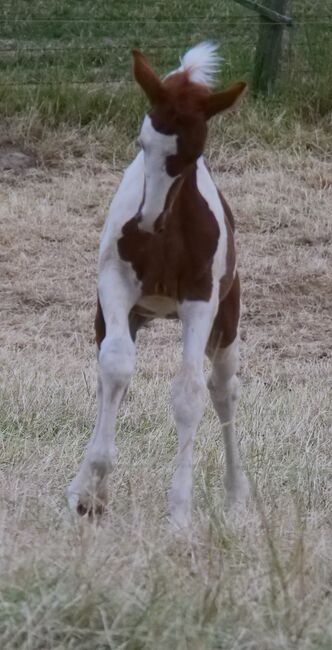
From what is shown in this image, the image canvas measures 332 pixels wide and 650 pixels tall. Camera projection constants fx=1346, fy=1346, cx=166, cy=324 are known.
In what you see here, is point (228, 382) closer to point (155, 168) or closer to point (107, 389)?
point (107, 389)

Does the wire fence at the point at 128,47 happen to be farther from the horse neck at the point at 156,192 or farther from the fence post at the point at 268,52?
the horse neck at the point at 156,192

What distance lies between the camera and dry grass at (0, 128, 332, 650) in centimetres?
337

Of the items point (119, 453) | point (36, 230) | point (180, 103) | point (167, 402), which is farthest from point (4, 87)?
point (180, 103)

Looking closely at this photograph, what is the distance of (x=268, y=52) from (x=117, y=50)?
5.53 ft

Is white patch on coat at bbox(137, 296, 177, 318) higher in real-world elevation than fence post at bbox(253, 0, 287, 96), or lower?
higher

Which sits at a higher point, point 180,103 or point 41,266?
point 180,103

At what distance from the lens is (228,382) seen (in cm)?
528

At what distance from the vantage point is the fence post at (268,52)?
40.3ft

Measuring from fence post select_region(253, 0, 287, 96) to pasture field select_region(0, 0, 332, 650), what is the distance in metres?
0.14

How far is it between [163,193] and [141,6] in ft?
34.6

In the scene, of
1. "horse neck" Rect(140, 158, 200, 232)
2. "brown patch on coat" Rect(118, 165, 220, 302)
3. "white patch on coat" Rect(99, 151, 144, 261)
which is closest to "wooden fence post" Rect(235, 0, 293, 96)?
"white patch on coat" Rect(99, 151, 144, 261)

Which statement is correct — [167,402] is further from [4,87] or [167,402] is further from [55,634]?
[4,87]

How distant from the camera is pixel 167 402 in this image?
628 cm

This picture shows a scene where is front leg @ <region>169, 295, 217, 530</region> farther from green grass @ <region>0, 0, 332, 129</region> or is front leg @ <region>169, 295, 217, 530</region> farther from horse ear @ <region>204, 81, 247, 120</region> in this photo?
green grass @ <region>0, 0, 332, 129</region>
